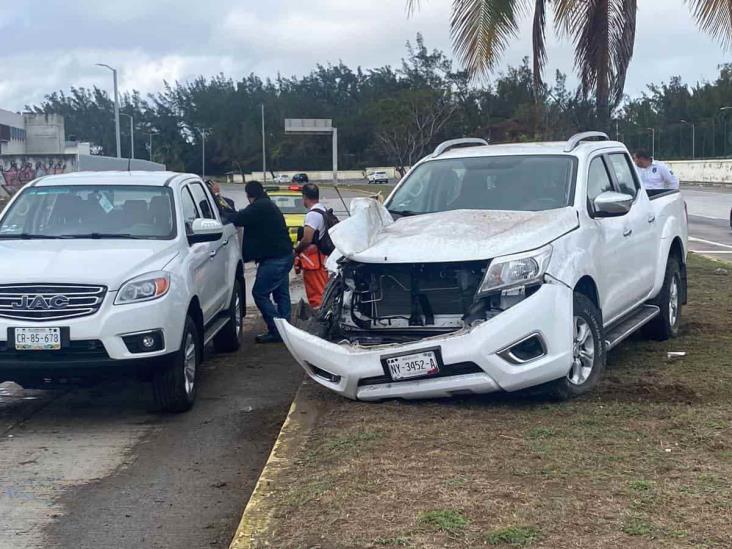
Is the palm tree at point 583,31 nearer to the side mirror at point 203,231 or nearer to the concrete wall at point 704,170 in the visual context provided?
the side mirror at point 203,231

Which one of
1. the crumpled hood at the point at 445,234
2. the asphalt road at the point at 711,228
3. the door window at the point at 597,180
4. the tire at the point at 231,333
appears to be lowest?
the asphalt road at the point at 711,228

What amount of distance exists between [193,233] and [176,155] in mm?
107116

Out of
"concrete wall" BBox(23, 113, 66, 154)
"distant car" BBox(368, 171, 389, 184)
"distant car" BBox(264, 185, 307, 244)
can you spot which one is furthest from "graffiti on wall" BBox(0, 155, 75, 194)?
"distant car" BBox(368, 171, 389, 184)

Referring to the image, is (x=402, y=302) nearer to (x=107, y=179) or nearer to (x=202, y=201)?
(x=107, y=179)

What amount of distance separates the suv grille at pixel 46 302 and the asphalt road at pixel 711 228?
14.2 m

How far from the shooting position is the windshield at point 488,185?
7809 millimetres

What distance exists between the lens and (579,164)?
792 centimetres

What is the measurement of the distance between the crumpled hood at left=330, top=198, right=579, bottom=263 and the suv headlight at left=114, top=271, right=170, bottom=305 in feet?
4.31

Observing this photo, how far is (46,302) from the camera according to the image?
7047 mm

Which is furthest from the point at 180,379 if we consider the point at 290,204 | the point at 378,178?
the point at 378,178

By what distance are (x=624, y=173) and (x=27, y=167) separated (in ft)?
135

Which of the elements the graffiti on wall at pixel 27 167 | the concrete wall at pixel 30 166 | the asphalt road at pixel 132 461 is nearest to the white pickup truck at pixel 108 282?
the asphalt road at pixel 132 461

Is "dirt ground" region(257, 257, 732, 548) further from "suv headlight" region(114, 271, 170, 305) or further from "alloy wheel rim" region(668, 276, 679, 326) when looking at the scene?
"alloy wheel rim" region(668, 276, 679, 326)

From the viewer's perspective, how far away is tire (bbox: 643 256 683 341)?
9.14m
